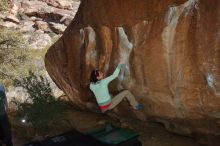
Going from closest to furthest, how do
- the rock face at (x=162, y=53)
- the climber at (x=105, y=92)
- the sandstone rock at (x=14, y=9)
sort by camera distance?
A: the rock face at (x=162, y=53) < the climber at (x=105, y=92) < the sandstone rock at (x=14, y=9)

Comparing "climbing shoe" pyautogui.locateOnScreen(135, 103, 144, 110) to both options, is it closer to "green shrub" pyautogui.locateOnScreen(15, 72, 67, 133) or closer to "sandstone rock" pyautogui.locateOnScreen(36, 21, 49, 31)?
"green shrub" pyautogui.locateOnScreen(15, 72, 67, 133)

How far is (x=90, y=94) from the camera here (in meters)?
10.5

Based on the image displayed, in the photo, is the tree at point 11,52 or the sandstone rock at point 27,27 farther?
the sandstone rock at point 27,27

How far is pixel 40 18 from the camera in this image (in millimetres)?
27516

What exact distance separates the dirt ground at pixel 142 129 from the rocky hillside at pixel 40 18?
36.9 ft

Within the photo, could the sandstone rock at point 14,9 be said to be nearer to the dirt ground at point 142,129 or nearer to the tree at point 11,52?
the tree at point 11,52

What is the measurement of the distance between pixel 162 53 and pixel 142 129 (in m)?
3.09

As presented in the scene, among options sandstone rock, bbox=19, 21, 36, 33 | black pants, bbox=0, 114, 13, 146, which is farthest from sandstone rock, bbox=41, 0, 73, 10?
black pants, bbox=0, 114, 13, 146

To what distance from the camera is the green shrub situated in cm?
1096

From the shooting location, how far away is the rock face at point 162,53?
291 inches

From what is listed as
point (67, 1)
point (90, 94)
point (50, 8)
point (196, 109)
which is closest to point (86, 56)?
point (90, 94)

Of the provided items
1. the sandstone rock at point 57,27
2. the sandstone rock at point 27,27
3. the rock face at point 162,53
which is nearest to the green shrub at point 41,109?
the rock face at point 162,53

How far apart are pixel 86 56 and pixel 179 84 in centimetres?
286

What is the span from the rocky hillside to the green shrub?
10797mm
